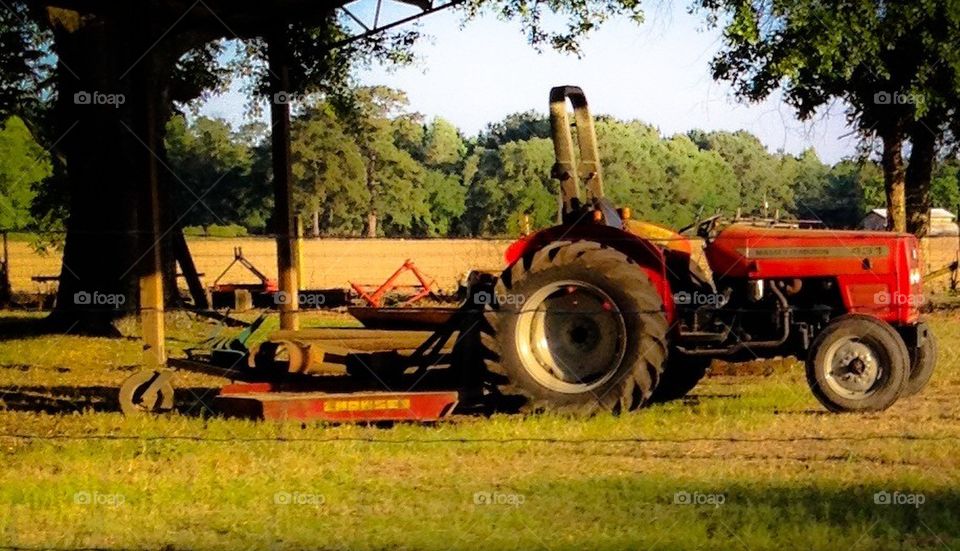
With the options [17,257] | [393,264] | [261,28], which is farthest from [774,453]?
[17,257]

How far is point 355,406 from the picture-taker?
960 centimetres

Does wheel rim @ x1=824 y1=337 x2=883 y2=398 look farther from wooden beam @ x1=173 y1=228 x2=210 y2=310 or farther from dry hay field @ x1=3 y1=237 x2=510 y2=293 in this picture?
dry hay field @ x1=3 y1=237 x2=510 y2=293

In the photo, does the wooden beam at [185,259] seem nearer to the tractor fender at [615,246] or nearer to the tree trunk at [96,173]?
the tree trunk at [96,173]

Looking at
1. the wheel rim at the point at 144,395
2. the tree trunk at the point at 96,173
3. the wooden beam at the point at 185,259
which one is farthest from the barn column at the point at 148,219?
the wooden beam at the point at 185,259

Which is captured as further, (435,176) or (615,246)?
(435,176)

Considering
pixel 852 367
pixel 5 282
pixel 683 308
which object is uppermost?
pixel 5 282

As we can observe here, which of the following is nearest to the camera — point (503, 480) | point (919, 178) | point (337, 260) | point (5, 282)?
point (503, 480)

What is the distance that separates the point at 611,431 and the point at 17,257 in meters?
40.0

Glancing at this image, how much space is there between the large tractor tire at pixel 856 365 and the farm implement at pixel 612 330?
0.01 meters

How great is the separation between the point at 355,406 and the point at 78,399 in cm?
392

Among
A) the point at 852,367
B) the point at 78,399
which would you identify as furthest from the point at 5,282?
the point at 852,367

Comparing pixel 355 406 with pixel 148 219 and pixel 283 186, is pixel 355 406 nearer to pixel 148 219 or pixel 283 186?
pixel 148 219

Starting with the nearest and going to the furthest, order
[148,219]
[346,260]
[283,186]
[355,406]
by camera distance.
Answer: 1. [355,406]
2. [148,219]
3. [283,186]
4. [346,260]

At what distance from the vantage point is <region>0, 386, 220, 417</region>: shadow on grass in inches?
443
